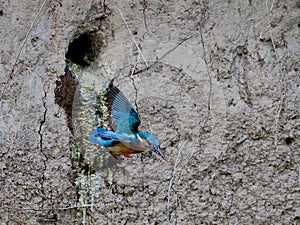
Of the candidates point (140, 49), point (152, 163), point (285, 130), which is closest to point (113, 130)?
point (152, 163)

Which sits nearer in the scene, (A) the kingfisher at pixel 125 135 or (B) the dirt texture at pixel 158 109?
(A) the kingfisher at pixel 125 135

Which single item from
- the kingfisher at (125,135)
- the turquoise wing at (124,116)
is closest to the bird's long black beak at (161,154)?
the kingfisher at (125,135)

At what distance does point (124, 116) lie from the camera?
172 centimetres

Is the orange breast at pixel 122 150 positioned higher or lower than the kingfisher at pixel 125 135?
lower

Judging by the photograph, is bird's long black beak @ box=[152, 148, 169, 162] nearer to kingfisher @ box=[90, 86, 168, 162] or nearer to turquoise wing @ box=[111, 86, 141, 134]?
kingfisher @ box=[90, 86, 168, 162]

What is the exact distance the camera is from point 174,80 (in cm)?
187

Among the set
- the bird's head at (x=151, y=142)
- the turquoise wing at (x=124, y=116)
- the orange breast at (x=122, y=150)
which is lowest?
the orange breast at (x=122, y=150)

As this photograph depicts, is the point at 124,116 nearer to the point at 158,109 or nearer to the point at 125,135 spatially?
the point at 125,135

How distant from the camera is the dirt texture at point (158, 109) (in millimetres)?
1825

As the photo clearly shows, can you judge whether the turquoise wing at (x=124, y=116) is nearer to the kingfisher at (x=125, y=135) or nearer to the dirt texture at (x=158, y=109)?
the kingfisher at (x=125, y=135)

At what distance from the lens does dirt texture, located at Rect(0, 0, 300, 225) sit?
1825 mm

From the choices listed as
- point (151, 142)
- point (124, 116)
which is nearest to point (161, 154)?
point (151, 142)

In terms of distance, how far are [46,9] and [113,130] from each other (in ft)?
1.57

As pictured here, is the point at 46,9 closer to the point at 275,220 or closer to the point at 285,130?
the point at 285,130
